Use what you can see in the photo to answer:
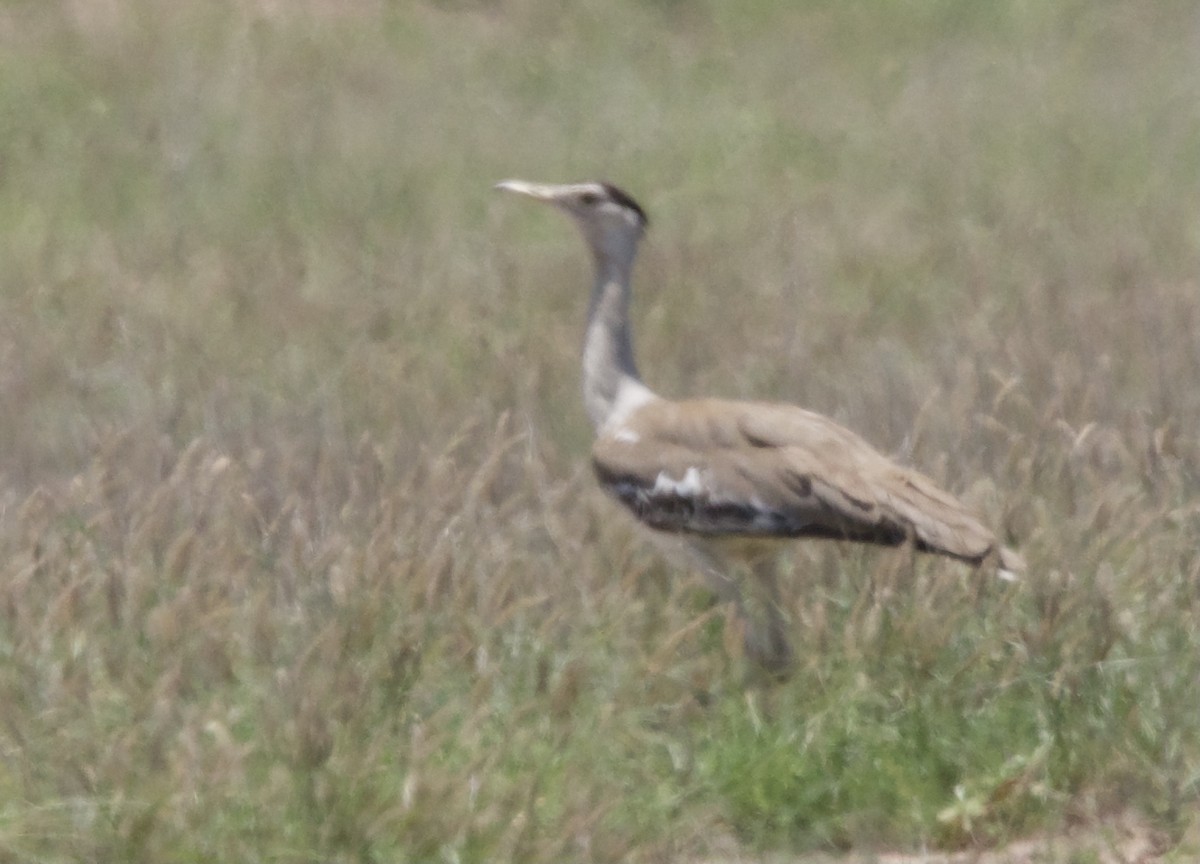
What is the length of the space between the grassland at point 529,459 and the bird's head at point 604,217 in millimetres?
664

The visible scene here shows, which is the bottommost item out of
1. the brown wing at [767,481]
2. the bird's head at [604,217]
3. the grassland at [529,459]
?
the grassland at [529,459]

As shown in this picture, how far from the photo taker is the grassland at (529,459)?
14.3 feet

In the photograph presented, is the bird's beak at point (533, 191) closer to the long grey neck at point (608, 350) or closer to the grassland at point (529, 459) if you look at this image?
the long grey neck at point (608, 350)

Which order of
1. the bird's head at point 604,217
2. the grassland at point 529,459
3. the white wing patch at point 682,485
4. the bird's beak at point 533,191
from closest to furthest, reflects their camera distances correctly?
the grassland at point 529,459 → the white wing patch at point 682,485 → the bird's beak at point 533,191 → the bird's head at point 604,217

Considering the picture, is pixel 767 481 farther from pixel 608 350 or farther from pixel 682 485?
pixel 608 350

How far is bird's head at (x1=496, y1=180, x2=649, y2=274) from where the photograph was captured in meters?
5.98

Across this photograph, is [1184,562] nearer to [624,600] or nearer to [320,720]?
[624,600]

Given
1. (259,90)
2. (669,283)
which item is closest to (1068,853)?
(669,283)

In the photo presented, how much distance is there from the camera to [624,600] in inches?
203

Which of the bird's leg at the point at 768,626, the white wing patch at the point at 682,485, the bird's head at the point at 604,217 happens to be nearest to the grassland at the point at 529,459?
the bird's leg at the point at 768,626

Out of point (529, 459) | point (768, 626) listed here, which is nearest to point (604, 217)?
point (529, 459)

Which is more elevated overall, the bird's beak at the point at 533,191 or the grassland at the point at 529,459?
the bird's beak at the point at 533,191

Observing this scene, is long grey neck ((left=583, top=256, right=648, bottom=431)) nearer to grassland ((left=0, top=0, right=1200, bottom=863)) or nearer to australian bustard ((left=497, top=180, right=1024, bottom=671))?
australian bustard ((left=497, top=180, right=1024, bottom=671))

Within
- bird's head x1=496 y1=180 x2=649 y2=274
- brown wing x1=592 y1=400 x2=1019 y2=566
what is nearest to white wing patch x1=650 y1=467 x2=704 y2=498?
Result: brown wing x1=592 y1=400 x2=1019 y2=566
